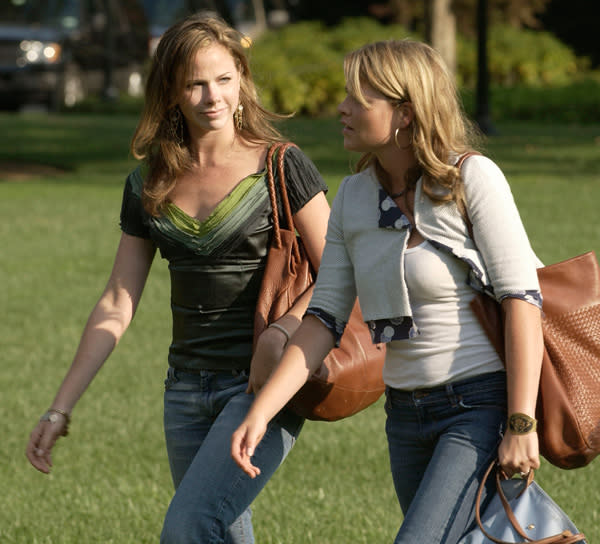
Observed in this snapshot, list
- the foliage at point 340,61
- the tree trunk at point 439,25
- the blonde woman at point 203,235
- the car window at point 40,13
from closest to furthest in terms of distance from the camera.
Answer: the blonde woman at point 203,235, the car window at point 40,13, the foliage at point 340,61, the tree trunk at point 439,25

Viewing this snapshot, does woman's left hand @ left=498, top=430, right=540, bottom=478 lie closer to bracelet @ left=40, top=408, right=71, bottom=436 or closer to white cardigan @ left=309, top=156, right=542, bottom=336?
white cardigan @ left=309, top=156, right=542, bottom=336

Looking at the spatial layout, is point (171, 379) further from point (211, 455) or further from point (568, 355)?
point (568, 355)

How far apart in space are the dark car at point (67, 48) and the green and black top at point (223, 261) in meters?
20.8

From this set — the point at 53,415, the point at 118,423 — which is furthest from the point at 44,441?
the point at 118,423

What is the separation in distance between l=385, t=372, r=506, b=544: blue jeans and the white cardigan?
0.75 ft

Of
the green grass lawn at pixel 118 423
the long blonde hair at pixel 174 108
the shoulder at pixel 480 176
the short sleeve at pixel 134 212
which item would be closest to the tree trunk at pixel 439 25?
the green grass lawn at pixel 118 423

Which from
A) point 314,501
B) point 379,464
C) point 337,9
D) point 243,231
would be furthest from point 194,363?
point 337,9

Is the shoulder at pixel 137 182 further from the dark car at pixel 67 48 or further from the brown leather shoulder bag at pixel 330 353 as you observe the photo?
the dark car at pixel 67 48

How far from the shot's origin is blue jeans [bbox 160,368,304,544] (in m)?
2.99

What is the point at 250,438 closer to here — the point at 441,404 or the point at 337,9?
the point at 441,404

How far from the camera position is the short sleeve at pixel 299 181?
133 inches

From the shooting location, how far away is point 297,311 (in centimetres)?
325

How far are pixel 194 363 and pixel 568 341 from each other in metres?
1.07

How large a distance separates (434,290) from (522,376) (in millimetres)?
298
